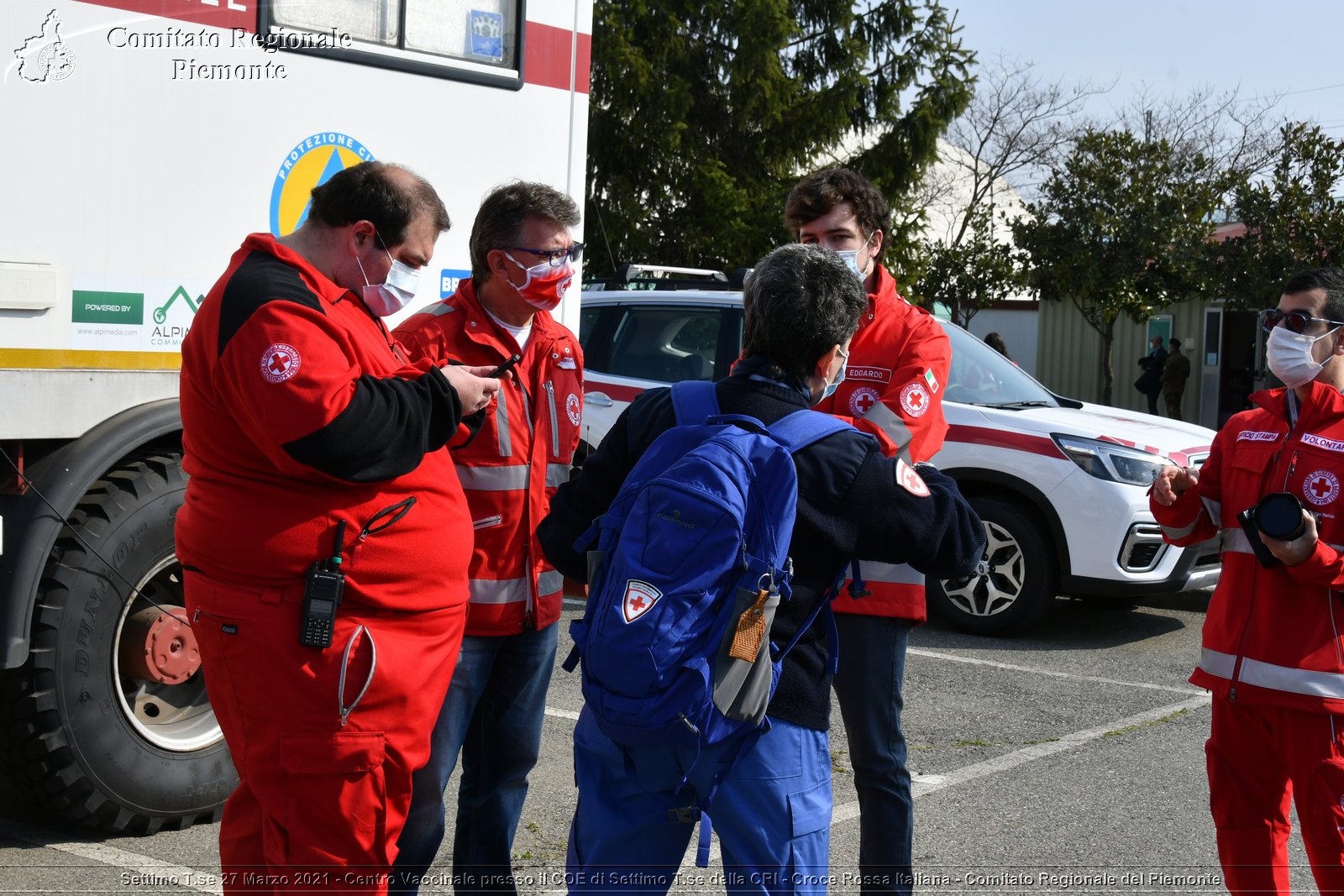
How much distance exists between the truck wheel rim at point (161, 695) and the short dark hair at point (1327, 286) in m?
3.50

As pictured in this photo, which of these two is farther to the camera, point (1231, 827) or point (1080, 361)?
point (1080, 361)

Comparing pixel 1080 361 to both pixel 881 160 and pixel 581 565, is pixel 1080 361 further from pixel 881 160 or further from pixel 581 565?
pixel 581 565

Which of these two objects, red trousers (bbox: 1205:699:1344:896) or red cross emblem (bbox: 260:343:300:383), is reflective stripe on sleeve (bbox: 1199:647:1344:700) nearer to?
red trousers (bbox: 1205:699:1344:896)

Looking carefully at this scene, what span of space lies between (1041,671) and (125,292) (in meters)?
5.02

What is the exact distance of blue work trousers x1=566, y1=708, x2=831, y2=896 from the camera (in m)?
2.40

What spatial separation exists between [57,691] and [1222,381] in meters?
24.5

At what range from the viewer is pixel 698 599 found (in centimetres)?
230

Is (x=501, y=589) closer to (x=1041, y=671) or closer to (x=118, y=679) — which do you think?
(x=118, y=679)

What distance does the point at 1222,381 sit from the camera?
25.1 metres

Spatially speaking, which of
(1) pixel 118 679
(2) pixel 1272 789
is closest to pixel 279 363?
(1) pixel 118 679

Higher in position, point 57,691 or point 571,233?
point 571,233

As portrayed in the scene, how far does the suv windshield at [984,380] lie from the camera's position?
27.1ft

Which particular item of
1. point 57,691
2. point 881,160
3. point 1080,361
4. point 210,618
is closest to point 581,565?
point 210,618

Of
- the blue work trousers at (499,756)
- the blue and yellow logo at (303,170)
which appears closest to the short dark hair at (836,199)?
the blue work trousers at (499,756)
